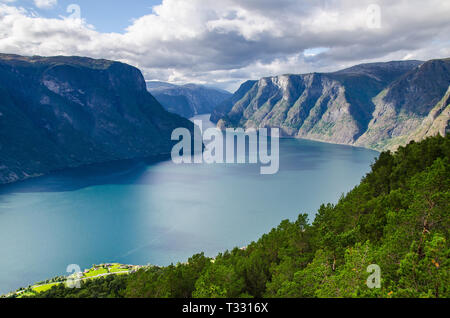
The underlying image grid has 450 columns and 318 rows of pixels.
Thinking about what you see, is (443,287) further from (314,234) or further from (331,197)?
(331,197)

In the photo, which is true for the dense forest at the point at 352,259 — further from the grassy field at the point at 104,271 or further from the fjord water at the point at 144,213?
the fjord water at the point at 144,213

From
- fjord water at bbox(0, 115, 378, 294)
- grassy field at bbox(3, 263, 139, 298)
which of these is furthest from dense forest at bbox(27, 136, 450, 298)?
fjord water at bbox(0, 115, 378, 294)

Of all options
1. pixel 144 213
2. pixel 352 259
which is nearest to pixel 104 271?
pixel 144 213

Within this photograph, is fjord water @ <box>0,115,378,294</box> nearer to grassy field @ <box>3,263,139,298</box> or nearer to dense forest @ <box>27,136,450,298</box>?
grassy field @ <box>3,263,139,298</box>

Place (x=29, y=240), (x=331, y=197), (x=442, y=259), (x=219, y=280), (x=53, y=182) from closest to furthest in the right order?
(x=442, y=259) < (x=219, y=280) < (x=29, y=240) < (x=331, y=197) < (x=53, y=182)

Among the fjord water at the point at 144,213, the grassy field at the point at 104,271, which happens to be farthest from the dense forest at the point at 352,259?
the fjord water at the point at 144,213

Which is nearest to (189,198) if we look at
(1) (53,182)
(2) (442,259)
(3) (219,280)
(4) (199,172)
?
(4) (199,172)
